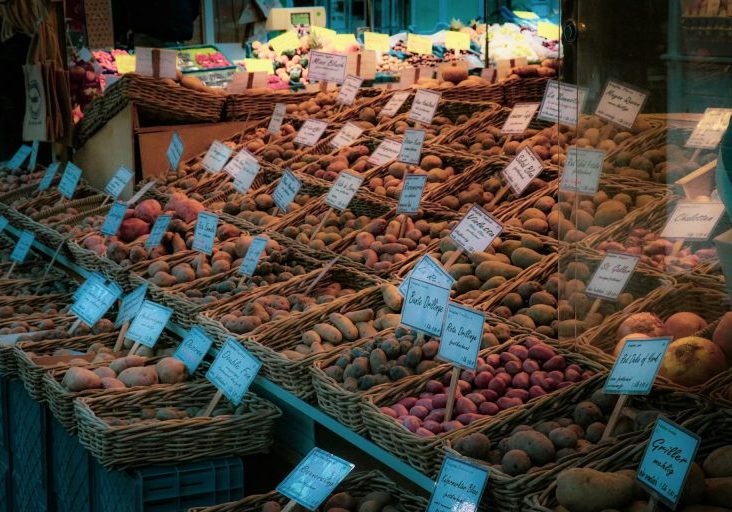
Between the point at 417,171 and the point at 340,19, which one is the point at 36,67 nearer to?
the point at 417,171

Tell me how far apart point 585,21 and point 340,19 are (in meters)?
6.89

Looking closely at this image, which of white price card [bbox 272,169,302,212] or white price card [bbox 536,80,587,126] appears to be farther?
white price card [bbox 272,169,302,212]

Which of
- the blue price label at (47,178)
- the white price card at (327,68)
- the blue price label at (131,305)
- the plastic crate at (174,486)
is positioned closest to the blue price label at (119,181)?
the blue price label at (47,178)

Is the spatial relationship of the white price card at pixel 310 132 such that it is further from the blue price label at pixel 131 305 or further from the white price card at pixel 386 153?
the blue price label at pixel 131 305

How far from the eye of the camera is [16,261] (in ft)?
16.4

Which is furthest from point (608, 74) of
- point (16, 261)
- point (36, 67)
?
point (36, 67)

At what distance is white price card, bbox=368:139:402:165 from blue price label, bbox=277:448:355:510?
2.30 metres

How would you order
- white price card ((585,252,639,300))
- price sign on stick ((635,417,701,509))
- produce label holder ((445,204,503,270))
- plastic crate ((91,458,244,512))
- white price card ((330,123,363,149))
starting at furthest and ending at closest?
white price card ((330,123,363,149)) < produce label holder ((445,204,503,270)) < plastic crate ((91,458,244,512)) < white price card ((585,252,639,300)) < price sign on stick ((635,417,701,509))

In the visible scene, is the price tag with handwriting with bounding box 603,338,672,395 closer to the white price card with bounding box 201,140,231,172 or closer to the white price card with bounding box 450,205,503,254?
the white price card with bounding box 450,205,503,254

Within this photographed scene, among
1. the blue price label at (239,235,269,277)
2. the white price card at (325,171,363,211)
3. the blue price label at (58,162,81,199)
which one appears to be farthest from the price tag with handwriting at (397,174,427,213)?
the blue price label at (58,162,81,199)

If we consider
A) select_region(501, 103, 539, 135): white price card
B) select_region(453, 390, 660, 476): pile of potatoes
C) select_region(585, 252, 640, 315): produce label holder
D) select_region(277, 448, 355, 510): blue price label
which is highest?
select_region(501, 103, 539, 135): white price card

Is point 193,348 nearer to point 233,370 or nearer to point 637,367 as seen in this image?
point 233,370

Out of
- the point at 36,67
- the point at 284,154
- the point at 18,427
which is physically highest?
the point at 36,67

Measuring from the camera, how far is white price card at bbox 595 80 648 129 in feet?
8.95
